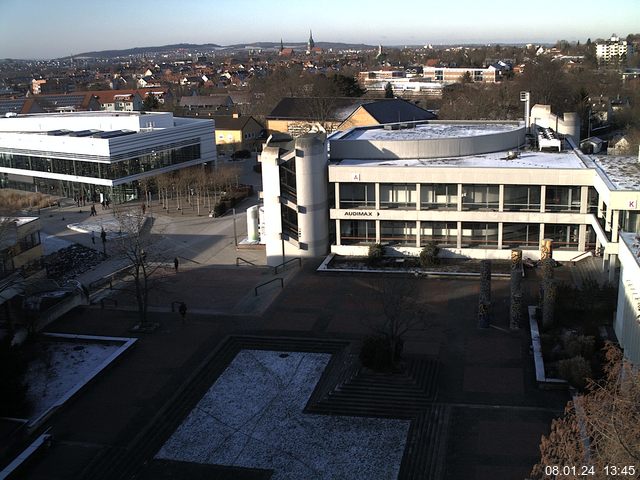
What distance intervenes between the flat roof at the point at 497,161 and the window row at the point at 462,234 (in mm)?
3244

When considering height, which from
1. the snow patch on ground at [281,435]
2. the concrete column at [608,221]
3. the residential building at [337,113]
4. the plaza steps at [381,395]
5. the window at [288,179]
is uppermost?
the residential building at [337,113]

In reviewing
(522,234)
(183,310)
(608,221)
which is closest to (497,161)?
(522,234)

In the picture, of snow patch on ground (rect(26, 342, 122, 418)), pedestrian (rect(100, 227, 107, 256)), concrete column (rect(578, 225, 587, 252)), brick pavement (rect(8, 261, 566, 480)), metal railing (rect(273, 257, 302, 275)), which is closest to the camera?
brick pavement (rect(8, 261, 566, 480))

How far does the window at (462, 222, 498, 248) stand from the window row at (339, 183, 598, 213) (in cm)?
97

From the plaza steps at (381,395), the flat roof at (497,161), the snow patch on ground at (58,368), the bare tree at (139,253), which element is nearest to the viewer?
the plaza steps at (381,395)

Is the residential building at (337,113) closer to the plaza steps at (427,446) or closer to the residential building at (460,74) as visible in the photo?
the plaza steps at (427,446)

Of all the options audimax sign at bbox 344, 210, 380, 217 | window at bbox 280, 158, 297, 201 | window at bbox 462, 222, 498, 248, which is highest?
window at bbox 280, 158, 297, 201

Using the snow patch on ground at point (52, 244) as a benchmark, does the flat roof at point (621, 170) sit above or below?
above

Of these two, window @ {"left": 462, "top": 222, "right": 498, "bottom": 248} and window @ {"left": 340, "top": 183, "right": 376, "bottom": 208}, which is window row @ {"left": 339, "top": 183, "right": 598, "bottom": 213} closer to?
window @ {"left": 340, "top": 183, "right": 376, "bottom": 208}

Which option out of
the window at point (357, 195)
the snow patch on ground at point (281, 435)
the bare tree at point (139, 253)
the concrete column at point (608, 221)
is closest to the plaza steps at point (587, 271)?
the concrete column at point (608, 221)

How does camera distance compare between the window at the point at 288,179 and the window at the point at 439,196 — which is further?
the window at the point at 288,179

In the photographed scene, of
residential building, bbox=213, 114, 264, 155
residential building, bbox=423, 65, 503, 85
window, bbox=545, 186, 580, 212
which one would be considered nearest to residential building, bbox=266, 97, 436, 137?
residential building, bbox=213, 114, 264, 155

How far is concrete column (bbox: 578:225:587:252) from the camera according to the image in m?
36.1

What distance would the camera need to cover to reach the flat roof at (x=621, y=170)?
32.5 m
